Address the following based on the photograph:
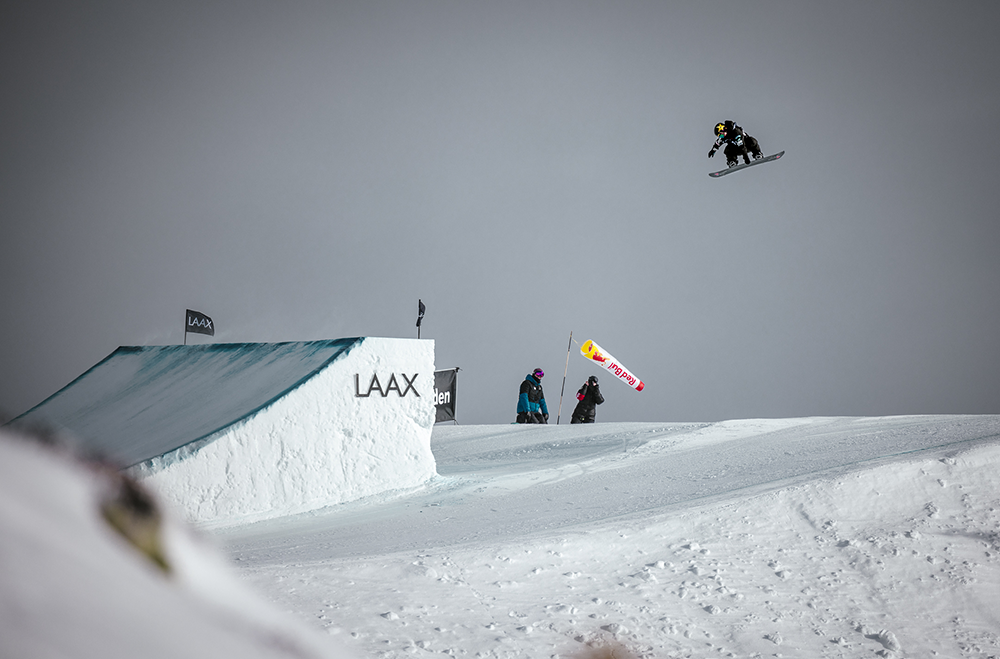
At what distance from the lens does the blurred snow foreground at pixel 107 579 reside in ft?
1.12

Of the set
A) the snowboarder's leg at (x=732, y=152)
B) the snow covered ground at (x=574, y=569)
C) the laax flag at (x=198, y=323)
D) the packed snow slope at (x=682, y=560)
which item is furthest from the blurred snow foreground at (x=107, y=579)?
the snowboarder's leg at (x=732, y=152)

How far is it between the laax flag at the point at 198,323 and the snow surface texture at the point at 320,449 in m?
4.13

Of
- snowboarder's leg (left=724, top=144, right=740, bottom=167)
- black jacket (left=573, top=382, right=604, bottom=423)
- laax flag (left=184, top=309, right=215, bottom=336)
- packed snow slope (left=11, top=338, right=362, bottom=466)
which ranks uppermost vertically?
snowboarder's leg (left=724, top=144, right=740, bottom=167)

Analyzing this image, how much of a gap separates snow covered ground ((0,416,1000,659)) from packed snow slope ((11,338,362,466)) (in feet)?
3.19

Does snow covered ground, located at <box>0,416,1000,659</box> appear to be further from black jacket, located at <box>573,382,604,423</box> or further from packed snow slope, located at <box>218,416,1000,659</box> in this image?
black jacket, located at <box>573,382,604,423</box>

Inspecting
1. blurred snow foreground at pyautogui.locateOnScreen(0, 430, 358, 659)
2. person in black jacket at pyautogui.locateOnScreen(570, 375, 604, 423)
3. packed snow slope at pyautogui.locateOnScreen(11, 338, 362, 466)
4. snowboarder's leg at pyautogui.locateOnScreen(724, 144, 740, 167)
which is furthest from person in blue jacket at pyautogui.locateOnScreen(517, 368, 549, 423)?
blurred snow foreground at pyautogui.locateOnScreen(0, 430, 358, 659)

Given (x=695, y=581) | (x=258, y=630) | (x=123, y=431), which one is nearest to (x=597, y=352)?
(x=123, y=431)

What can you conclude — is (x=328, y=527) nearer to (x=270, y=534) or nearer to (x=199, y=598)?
(x=270, y=534)

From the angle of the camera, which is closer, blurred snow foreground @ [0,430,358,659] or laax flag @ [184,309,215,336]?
blurred snow foreground @ [0,430,358,659]

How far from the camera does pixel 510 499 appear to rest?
185 inches

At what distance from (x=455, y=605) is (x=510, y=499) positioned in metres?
2.15

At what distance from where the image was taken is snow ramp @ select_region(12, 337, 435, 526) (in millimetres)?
4402

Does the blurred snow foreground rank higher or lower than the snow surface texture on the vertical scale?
higher

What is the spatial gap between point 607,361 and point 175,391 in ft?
29.8
